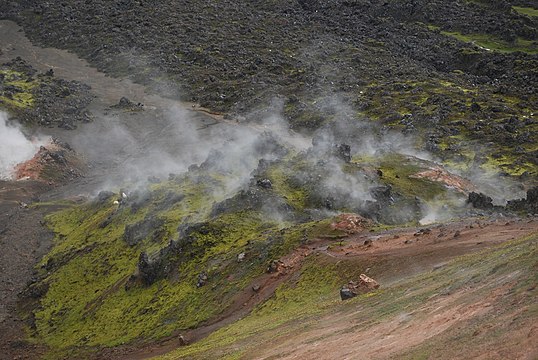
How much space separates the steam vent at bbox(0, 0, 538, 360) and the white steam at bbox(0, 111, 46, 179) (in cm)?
35

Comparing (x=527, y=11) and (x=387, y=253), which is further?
(x=527, y=11)

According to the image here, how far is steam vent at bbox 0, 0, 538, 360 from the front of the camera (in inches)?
1115

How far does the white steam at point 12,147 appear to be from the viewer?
8663 centimetres

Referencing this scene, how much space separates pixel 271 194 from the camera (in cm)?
5147

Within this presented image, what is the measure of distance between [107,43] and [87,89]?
101ft

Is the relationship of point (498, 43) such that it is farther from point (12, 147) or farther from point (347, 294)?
point (347, 294)

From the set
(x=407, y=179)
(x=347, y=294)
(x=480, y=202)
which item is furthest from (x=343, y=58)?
(x=347, y=294)

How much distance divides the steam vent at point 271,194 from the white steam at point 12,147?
349 mm

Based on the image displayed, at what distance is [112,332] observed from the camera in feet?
150

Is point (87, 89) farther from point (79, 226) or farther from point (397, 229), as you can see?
point (397, 229)

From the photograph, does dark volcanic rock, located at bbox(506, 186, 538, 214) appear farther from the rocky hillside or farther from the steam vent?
the rocky hillside

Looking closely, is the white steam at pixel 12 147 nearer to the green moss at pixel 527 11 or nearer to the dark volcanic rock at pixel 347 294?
the dark volcanic rock at pixel 347 294

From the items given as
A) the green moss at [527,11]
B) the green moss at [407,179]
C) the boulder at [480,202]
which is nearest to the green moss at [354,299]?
the green moss at [407,179]

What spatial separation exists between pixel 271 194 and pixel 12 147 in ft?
182
